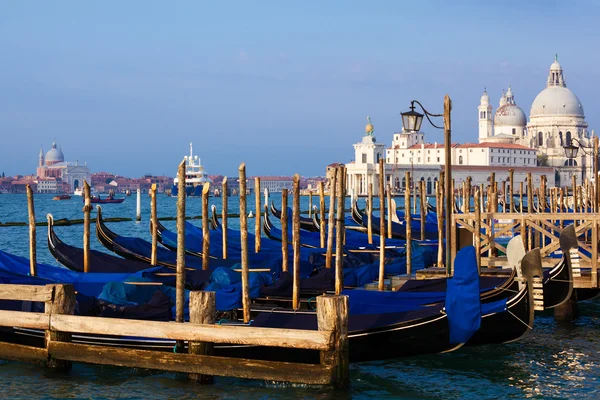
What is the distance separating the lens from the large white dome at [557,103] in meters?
80.2

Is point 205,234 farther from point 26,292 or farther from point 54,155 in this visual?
point 54,155

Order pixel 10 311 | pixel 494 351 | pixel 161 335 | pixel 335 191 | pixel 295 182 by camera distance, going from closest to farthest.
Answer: pixel 161 335 → pixel 10 311 → pixel 494 351 → pixel 335 191 → pixel 295 182

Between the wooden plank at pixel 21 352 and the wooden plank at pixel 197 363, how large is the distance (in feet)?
0.39

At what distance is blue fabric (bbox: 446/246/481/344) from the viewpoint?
6160mm

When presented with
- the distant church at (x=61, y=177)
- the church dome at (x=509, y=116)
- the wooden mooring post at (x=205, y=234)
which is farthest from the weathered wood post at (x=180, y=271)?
the distant church at (x=61, y=177)

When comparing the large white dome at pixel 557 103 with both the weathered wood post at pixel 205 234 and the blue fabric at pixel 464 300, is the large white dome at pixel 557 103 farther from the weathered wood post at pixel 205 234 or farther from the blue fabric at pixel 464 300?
the blue fabric at pixel 464 300

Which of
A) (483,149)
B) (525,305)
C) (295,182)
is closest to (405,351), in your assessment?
(525,305)

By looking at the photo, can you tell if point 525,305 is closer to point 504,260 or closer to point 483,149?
point 504,260

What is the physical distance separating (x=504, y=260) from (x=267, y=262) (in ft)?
8.40

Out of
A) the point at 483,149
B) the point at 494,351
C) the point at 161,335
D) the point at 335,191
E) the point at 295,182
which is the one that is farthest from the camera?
the point at 483,149

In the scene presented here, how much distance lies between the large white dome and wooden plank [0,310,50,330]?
78.5m

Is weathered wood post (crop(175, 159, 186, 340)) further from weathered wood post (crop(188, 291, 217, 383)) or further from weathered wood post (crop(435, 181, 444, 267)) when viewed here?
weathered wood post (crop(435, 181, 444, 267))

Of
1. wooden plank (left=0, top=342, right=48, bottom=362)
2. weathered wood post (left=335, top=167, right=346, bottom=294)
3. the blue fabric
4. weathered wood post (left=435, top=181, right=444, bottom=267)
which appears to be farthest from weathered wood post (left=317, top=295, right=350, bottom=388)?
weathered wood post (left=435, top=181, right=444, bottom=267)

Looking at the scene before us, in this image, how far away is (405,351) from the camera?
630cm
